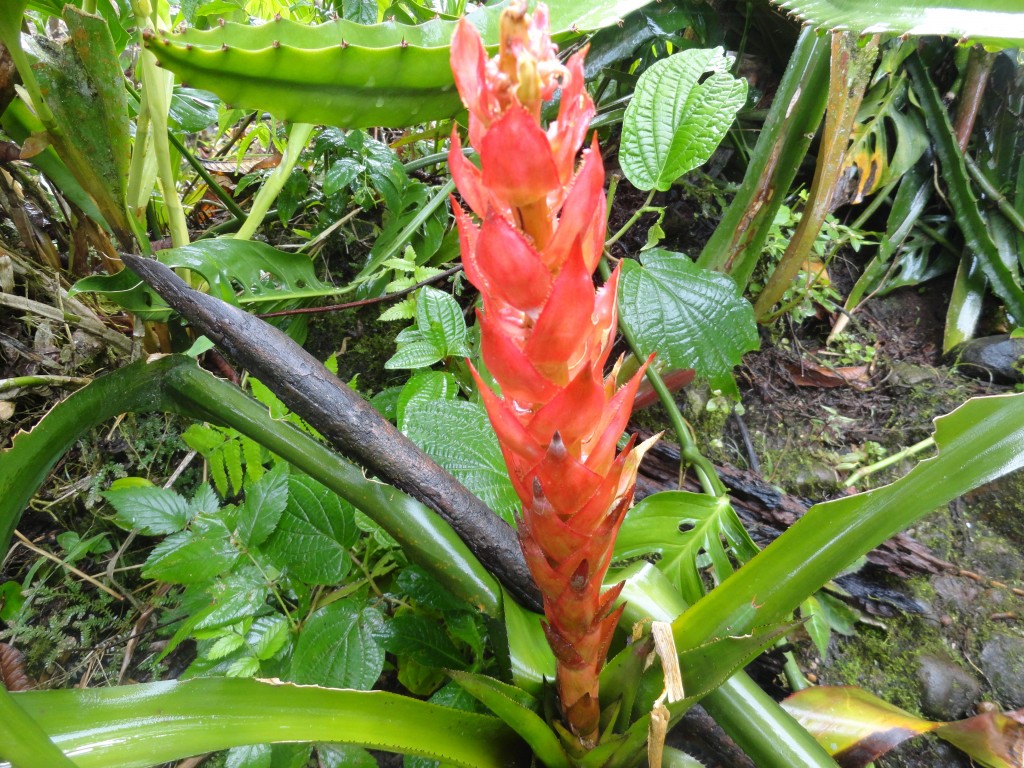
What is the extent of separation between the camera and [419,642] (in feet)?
2.53

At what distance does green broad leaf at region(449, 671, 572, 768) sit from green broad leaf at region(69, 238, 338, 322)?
0.72m

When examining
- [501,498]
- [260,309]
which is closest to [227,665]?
[501,498]

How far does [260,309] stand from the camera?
1.16 m

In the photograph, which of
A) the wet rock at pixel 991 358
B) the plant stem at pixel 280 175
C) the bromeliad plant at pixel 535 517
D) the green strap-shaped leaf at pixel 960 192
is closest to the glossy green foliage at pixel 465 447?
the bromeliad plant at pixel 535 517

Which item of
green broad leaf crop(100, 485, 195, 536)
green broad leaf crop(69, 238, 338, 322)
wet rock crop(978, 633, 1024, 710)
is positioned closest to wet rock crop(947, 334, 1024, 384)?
wet rock crop(978, 633, 1024, 710)

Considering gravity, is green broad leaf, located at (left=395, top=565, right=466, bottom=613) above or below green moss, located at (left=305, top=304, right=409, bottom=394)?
below

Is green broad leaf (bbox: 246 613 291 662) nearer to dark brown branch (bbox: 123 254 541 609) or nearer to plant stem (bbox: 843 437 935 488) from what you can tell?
dark brown branch (bbox: 123 254 541 609)

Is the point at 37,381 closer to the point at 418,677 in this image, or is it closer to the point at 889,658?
the point at 418,677

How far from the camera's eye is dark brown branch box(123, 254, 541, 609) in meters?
0.68

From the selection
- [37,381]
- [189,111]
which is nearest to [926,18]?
[189,111]

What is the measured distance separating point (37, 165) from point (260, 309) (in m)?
0.41

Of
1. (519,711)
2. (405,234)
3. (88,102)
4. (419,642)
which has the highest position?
(88,102)

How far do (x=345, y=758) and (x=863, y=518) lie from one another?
0.68 m

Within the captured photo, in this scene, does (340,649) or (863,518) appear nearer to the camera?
(863,518)
